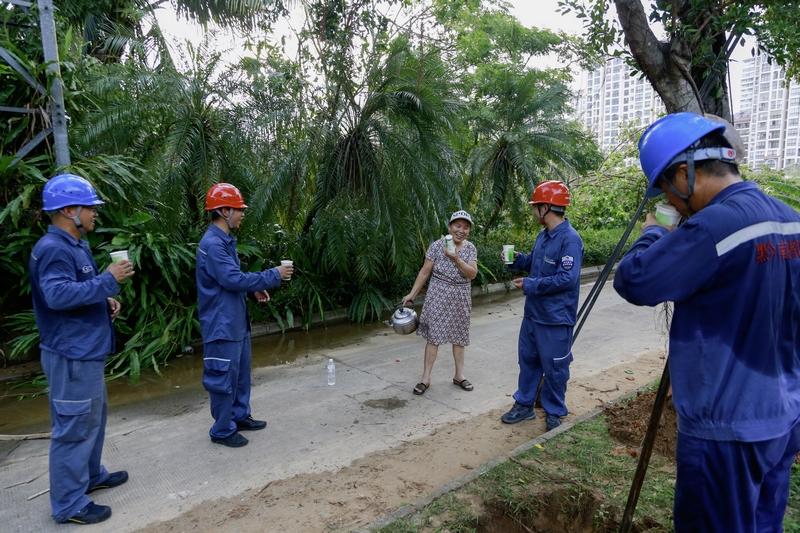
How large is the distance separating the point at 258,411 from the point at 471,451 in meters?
2.17

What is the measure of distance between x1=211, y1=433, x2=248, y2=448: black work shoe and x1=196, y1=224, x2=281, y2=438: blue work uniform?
20 cm

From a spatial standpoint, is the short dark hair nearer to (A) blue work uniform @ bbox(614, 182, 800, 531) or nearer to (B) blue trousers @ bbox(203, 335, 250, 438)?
(A) blue work uniform @ bbox(614, 182, 800, 531)

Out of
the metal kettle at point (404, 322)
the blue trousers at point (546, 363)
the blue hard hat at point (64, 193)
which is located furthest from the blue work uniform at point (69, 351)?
the blue trousers at point (546, 363)

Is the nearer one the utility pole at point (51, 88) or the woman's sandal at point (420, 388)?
the woman's sandal at point (420, 388)

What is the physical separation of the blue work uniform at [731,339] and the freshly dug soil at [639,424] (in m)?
2.12

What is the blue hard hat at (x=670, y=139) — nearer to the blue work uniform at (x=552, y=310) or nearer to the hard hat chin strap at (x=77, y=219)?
the blue work uniform at (x=552, y=310)

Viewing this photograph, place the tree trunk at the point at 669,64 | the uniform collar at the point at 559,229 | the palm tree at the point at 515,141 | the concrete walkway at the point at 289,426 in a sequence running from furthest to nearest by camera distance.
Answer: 1. the palm tree at the point at 515,141
2. the uniform collar at the point at 559,229
3. the concrete walkway at the point at 289,426
4. the tree trunk at the point at 669,64

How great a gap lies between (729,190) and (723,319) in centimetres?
48

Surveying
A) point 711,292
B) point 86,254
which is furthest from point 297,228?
point 711,292

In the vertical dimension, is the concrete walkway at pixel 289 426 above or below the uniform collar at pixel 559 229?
below

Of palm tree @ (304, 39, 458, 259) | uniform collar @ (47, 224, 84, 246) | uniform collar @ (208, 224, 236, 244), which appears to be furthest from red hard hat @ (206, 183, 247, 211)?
palm tree @ (304, 39, 458, 259)

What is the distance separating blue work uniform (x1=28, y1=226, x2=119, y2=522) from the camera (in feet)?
10.3

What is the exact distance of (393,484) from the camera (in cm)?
373

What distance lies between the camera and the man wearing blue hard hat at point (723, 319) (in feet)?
6.01
